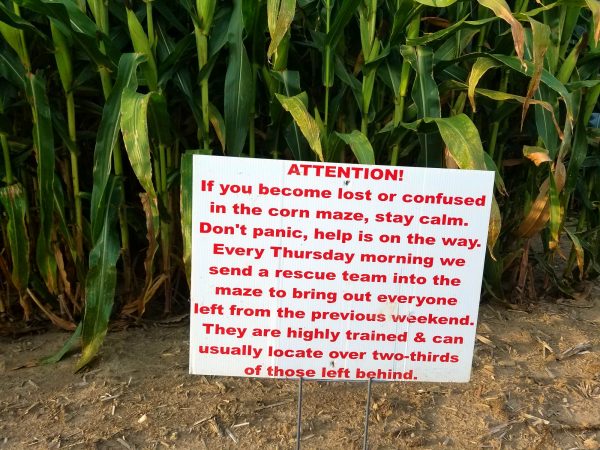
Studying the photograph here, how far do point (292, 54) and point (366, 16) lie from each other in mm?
375

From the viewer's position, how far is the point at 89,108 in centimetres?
216

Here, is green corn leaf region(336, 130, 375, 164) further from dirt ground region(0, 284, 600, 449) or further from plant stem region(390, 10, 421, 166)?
dirt ground region(0, 284, 600, 449)

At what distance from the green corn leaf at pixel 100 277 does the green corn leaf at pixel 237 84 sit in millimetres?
470

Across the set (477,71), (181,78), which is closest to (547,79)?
(477,71)

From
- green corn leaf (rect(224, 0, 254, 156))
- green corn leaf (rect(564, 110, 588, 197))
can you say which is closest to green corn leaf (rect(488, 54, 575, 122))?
green corn leaf (rect(564, 110, 588, 197))

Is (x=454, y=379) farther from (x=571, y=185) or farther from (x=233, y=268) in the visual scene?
(x=571, y=185)

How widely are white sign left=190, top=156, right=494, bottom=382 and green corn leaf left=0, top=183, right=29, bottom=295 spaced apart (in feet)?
3.03

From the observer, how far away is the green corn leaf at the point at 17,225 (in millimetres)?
1992

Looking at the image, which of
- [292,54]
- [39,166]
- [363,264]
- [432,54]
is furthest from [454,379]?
[39,166]

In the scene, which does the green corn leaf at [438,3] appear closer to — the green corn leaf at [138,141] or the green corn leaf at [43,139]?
the green corn leaf at [138,141]

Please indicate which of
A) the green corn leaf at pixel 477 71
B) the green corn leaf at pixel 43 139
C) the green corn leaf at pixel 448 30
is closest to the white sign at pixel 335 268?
the green corn leaf at pixel 477 71

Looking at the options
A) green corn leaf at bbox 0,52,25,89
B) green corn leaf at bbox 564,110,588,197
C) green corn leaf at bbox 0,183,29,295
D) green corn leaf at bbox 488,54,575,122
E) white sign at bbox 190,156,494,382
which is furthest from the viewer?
green corn leaf at bbox 564,110,588,197

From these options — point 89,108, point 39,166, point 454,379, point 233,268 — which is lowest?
point 454,379

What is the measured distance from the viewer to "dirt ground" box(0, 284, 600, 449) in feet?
5.83
